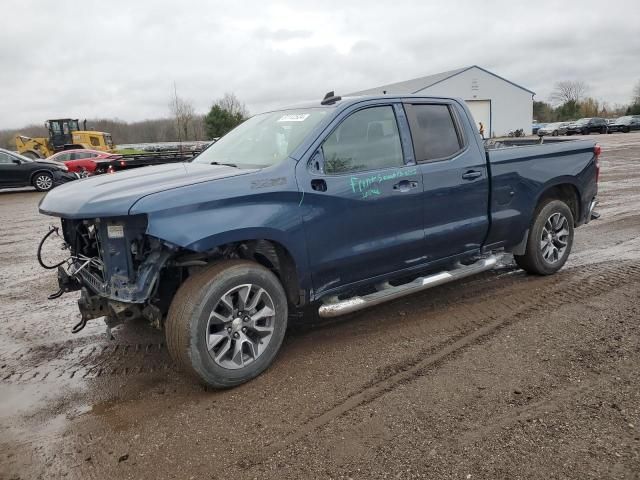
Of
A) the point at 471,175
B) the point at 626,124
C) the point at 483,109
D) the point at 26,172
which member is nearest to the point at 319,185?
the point at 471,175

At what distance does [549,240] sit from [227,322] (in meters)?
3.81

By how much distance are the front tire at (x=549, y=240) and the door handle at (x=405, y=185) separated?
6.19 ft

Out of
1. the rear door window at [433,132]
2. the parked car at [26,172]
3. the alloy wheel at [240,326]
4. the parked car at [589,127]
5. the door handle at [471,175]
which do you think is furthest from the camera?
the parked car at [589,127]

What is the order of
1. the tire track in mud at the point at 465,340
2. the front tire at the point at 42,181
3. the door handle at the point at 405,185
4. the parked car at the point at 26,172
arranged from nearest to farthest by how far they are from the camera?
the tire track in mud at the point at 465,340, the door handle at the point at 405,185, the parked car at the point at 26,172, the front tire at the point at 42,181

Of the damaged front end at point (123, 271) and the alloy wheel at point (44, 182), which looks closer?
the damaged front end at point (123, 271)

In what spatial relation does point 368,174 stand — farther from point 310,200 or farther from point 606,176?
point 606,176

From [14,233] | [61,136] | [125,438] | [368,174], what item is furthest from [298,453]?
[61,136]

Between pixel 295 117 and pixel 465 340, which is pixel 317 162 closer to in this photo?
pixel 295 117

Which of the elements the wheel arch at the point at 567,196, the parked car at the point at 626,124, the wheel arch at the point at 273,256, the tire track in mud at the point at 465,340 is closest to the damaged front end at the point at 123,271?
the wheel arch at the point at 273,256

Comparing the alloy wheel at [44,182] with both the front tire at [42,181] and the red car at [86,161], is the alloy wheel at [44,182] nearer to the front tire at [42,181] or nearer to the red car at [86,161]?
the front tire at [42,181]

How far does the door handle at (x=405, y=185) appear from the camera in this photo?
163 inches

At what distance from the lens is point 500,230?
5.03 meters

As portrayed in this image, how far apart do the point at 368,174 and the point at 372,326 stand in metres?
1.37

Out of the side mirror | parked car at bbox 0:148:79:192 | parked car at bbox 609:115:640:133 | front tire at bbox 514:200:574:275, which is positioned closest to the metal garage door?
parked car at bbox 609:115:640:133
